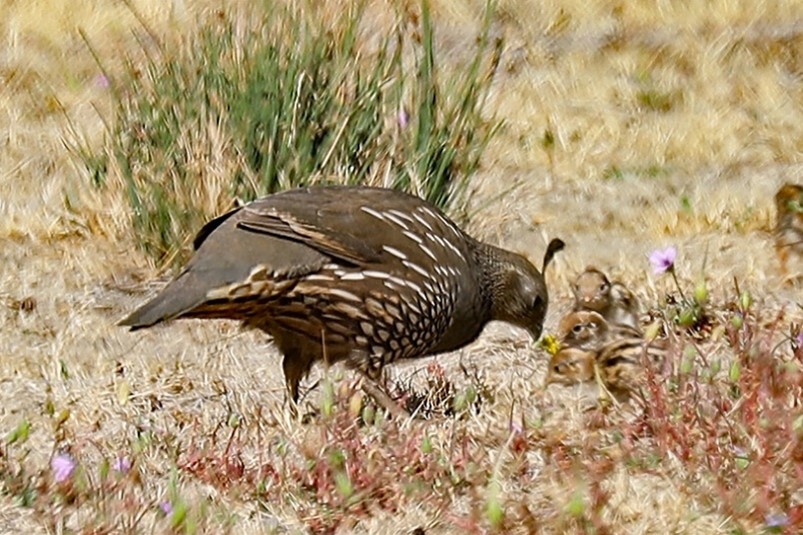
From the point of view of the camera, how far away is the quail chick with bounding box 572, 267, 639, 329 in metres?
7.02

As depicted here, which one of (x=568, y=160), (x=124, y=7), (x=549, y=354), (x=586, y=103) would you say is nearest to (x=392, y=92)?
(x=549, y=354)

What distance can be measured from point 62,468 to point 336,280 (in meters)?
1.40

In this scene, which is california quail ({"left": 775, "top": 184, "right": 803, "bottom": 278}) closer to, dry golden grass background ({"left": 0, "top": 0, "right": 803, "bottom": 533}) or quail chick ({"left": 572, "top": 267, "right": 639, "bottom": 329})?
dry golden grass background ({"left": 0, "top": 0, "right": 803, "bottom": 533})

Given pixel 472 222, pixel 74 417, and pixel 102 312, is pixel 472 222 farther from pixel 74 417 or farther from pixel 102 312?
pixel 74 417

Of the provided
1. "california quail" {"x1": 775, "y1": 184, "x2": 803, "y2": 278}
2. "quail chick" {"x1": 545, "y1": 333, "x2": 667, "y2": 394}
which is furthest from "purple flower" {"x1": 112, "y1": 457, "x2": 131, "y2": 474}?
A: "california quail" {"x1": 775, "y1": 184, "x2": 803, "y2": 278}

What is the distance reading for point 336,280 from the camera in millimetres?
6164

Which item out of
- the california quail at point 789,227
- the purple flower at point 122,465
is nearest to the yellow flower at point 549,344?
the california quail at point 789,227

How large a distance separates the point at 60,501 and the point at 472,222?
3569mm

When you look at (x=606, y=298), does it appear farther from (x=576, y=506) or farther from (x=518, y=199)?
(x=576, y=506)

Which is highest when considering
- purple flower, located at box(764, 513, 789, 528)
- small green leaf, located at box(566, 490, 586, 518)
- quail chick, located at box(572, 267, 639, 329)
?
small green leaf, located at box(566, 490, 586, 518)

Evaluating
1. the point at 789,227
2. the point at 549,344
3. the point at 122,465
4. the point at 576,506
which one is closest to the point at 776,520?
the point at 576,506

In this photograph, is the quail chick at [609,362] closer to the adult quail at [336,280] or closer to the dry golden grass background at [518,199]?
the dry golden grass background at [518,199]

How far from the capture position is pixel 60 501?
199 inches

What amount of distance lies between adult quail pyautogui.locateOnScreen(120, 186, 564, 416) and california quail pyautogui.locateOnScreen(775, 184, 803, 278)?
1.65 metres
